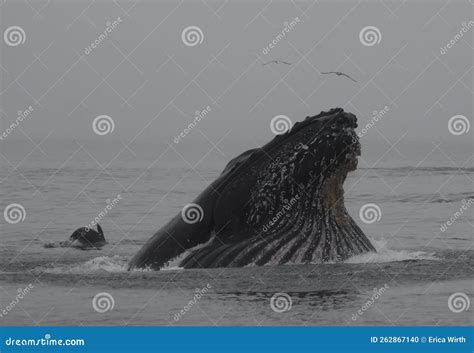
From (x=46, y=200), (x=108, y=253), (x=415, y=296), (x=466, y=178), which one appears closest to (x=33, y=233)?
(x=108, y=253)

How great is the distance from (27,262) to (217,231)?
13.8 feet

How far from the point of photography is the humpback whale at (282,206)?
13156 mm

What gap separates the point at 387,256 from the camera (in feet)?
48.1

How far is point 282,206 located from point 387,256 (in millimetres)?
2175

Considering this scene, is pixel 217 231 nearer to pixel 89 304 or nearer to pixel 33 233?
pixel 89 304

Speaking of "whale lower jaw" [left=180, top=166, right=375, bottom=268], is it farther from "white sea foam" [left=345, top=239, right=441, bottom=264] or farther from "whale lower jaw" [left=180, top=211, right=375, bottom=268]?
"white sea foam" [left=345, top=239, right=441, bottom=264]

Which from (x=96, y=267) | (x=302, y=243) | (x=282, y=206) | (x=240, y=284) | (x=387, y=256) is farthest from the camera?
(x=96, y=267)

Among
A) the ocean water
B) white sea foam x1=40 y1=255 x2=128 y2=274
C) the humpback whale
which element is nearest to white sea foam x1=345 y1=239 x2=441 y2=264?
the ocean water

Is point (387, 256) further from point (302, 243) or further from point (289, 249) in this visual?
point (289, 249)

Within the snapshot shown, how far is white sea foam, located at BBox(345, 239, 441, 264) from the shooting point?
1362 centimetres

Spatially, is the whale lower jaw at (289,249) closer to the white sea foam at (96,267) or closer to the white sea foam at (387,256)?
the white sea foam at (387,256)

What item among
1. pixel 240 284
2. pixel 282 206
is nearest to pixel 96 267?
pixel 240 284

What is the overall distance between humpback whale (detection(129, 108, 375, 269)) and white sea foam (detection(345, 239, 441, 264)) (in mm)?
144

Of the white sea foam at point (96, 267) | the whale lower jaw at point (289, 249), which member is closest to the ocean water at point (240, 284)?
the white sea foam at point (96, 267)
